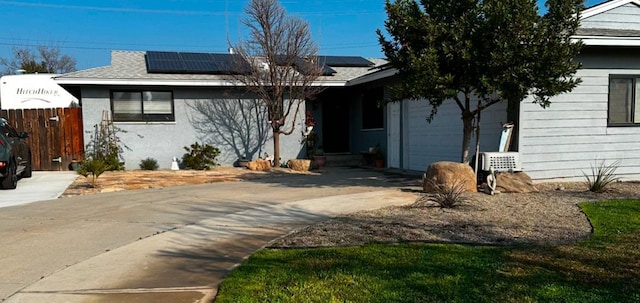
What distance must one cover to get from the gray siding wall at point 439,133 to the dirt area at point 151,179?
3751mm

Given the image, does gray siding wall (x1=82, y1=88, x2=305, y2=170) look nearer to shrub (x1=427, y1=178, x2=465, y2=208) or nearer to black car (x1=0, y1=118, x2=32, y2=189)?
black car (x1=0, y1=118, x2=32, y2=189)

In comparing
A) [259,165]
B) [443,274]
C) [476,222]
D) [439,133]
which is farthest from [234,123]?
[443,274]

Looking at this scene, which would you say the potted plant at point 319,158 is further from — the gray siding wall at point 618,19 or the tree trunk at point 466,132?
the gray siding wall at point 618,19

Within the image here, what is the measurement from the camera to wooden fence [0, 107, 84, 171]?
13.9 metres

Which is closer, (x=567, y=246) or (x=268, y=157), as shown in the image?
(x=567, y=246)

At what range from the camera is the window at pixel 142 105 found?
1445cm

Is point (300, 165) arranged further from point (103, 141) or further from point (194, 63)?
point (103, 141)

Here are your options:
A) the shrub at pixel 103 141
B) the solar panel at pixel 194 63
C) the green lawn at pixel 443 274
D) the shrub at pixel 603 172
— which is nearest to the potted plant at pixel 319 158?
the solar panel at pixel 194 63

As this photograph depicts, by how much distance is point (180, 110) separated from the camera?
1488 cm

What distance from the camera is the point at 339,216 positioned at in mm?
6715

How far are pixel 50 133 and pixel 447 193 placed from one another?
1276cm

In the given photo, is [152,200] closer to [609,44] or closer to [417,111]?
[417,111]

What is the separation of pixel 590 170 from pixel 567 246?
6432 mm

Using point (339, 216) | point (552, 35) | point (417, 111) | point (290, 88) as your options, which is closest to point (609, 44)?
point (552, 35)
